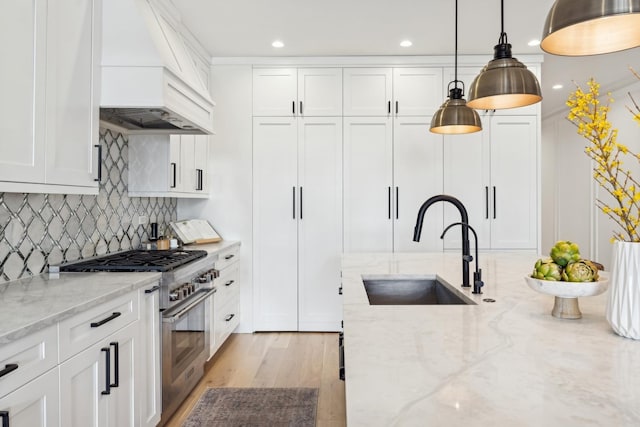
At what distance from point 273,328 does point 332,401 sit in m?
1.54

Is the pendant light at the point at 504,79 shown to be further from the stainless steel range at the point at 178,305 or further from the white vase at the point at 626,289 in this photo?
the stainless steel range at the point at 178,305

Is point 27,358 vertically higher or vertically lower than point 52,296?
lower

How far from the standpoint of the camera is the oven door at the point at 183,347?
2402 millimetres

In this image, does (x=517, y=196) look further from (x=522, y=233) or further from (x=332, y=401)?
(x=332, y=401)

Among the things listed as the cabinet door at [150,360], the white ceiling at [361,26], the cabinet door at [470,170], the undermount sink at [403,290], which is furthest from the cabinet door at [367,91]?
the cabinet door at [150,360]

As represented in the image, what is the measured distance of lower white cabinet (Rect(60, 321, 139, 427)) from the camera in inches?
62.4

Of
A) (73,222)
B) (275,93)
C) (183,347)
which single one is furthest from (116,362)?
(275,93)

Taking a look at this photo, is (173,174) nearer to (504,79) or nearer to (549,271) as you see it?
(504,79)

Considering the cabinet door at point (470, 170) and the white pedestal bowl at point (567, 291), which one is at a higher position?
the cabinet door at point (470, 170)

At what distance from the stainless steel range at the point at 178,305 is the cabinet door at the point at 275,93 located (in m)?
1.72

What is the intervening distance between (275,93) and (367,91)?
2.92ft

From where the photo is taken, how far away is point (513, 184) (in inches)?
168

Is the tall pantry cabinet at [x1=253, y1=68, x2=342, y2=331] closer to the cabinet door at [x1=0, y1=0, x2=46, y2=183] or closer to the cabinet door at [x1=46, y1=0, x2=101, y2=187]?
the cabinet door at [x1=46, y1=0, x2=101, y2=187]

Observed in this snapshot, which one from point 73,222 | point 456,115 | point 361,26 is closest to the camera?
point 456,115
